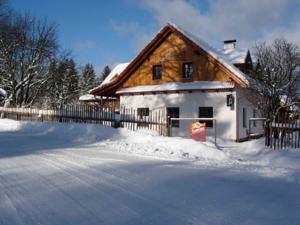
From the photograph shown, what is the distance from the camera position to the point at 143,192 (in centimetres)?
571

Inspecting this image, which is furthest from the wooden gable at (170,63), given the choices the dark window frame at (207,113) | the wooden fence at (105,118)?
the wooden fence at (105,118)

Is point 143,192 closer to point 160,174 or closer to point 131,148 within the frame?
point 160,174

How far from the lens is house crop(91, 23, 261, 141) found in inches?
793

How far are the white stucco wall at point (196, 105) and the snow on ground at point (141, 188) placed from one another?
9.13 metres

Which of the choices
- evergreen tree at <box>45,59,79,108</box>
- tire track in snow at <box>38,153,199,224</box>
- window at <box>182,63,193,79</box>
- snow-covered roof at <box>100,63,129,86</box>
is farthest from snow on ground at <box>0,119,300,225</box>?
evergreen tree at <box>45,59,79,108</box>

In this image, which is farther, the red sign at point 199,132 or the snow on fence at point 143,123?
the snow on fence at point 143,123

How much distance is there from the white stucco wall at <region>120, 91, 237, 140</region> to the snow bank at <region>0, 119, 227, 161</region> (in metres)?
6.60

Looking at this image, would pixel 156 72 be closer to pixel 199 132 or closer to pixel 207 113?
pixel 207 113

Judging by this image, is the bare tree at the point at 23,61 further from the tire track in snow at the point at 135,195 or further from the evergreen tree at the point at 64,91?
the tire track in snow at the point at 135,195

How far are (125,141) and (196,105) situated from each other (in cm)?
896

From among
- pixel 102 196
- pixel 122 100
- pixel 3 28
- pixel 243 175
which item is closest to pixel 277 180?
pixel 243 175

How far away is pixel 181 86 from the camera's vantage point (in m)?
21.5

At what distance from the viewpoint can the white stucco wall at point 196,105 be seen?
66.2 feet

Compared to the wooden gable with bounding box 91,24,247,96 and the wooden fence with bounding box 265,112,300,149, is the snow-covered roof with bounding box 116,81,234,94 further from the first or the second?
the wooden fence with bounding box 265,112,300,149
